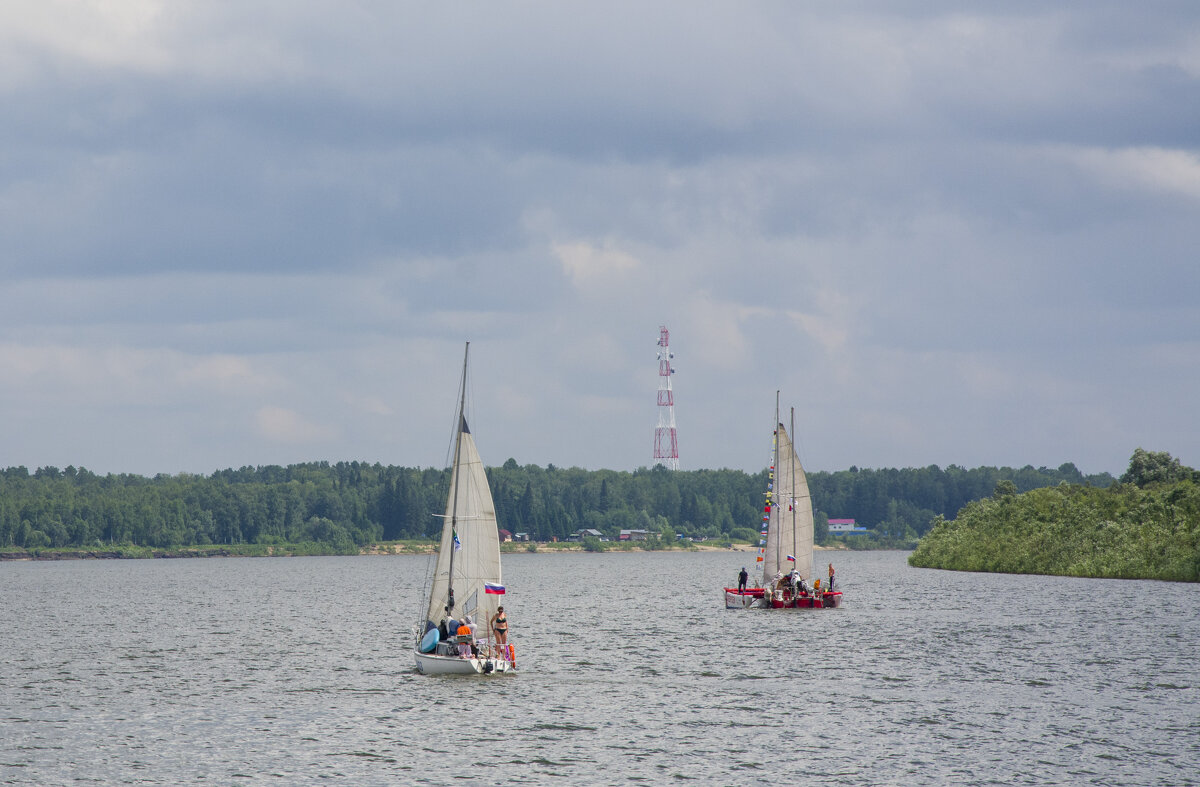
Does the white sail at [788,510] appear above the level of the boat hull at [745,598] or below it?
above

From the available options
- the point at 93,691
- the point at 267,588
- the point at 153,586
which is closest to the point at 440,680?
the point at 93,691

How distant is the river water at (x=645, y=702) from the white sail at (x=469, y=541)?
4302mm

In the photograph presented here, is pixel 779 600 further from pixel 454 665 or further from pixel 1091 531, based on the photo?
pixel 1091 531

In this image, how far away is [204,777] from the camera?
42688 millimetres

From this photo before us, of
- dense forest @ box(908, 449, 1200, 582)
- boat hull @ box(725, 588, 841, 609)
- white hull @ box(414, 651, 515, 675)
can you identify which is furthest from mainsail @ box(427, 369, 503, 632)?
dense forest @ box(908, 449, 1200, 582)

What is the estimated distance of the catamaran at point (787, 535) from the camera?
322 feet

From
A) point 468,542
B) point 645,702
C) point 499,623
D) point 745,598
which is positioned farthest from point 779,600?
point 468,542

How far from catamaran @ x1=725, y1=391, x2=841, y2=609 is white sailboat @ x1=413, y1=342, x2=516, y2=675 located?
38.3m

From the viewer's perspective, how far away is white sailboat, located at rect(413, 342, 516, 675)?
61125 millimetres

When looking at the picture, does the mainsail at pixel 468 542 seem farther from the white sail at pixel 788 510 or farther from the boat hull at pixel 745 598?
the boat hull at pixel 745 598

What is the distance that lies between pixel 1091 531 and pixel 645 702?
9400cm

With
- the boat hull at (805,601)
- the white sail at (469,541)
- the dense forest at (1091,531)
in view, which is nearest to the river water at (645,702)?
the boat hull at (805,601)

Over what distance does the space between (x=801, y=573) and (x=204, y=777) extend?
6614 centimetres

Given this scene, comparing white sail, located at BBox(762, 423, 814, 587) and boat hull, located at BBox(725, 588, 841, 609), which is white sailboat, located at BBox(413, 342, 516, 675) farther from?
boat hull, located at BBox(725, 588, 841, 609)
